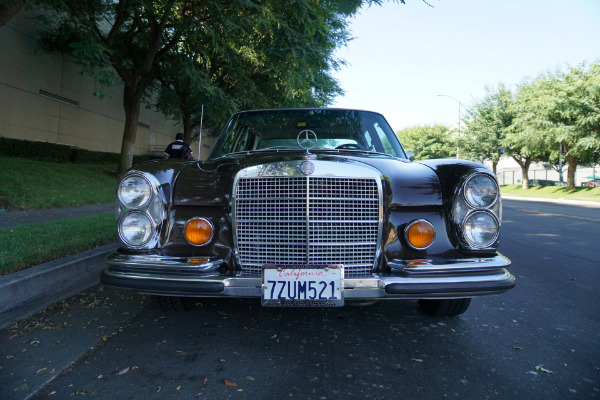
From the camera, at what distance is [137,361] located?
2.25 m

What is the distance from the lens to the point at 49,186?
397 inches

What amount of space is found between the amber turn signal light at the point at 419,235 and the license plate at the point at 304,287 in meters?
0.52

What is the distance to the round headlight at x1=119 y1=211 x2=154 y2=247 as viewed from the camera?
2.44m

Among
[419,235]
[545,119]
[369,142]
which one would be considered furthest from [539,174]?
[419,235]

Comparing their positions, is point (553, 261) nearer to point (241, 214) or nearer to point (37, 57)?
point (241, 214)

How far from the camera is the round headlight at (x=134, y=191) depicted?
8.09ft

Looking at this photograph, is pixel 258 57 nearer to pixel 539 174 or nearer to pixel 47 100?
pixel 47 100

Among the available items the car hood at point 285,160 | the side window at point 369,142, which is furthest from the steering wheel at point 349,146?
the car hood at point 285,160

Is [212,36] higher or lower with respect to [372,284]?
higher

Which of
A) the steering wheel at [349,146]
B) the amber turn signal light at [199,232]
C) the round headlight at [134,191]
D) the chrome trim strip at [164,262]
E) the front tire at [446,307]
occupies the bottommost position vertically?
the front tire at [446,307]

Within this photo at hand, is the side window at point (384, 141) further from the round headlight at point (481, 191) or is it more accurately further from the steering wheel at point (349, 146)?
the round headlight at point (481, 191)

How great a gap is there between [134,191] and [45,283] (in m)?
1.41

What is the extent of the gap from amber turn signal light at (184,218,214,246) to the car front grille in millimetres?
177

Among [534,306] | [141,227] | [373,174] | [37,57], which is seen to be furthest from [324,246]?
[37,57]
